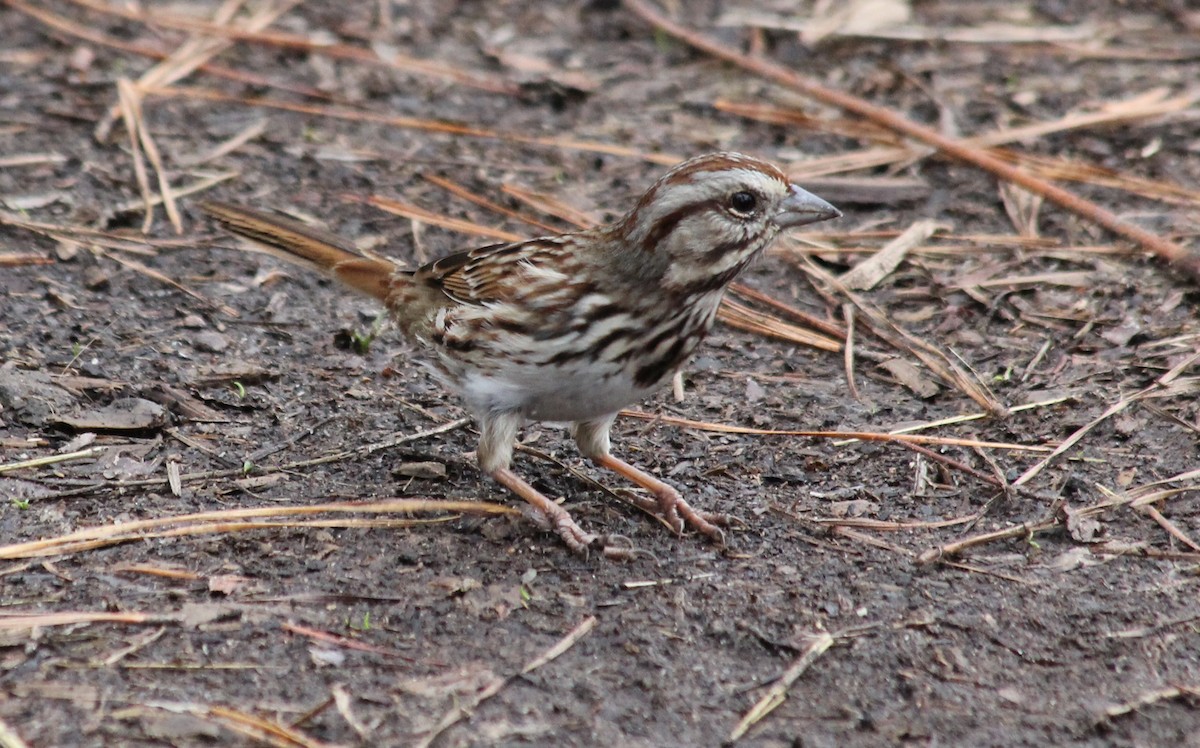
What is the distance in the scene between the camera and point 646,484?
489 centimetres

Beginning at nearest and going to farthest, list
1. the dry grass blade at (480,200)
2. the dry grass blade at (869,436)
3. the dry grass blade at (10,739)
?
the dry grass blade at (10,739) < the dry grass blade at (869,436) < the dry grass blade at (480,200)

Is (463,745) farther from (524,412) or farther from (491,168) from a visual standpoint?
(491,168)

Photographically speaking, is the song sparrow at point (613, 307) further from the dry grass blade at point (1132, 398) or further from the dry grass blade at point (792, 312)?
the dry grass blade at point (792, 312)

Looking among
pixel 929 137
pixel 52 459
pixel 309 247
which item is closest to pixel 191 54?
pixel 309 247

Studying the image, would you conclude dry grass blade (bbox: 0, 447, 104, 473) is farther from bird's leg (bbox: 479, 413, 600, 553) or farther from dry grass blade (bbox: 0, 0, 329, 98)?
dry grass blade (bbox: 0, 0, 329, 98)

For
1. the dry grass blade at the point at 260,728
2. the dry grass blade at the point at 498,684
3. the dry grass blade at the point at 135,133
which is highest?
the dry grass blade at the point at 498,684

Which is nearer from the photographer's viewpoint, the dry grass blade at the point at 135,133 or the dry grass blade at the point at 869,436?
the dry grass blade at the point at 869,436

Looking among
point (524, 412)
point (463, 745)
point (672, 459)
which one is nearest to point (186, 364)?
point (524, 412)

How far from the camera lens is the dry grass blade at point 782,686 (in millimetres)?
3688

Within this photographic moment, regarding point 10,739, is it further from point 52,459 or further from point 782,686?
point 782,686

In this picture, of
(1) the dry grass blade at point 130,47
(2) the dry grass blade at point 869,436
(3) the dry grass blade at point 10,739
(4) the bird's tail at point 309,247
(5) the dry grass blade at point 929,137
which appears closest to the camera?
(3) the dry grass blade at point 10,739

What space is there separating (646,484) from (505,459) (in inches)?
19.0

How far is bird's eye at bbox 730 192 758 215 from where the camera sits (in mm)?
4598

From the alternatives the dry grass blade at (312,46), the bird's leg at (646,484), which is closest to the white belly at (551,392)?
the bird's leg at (646,484)
